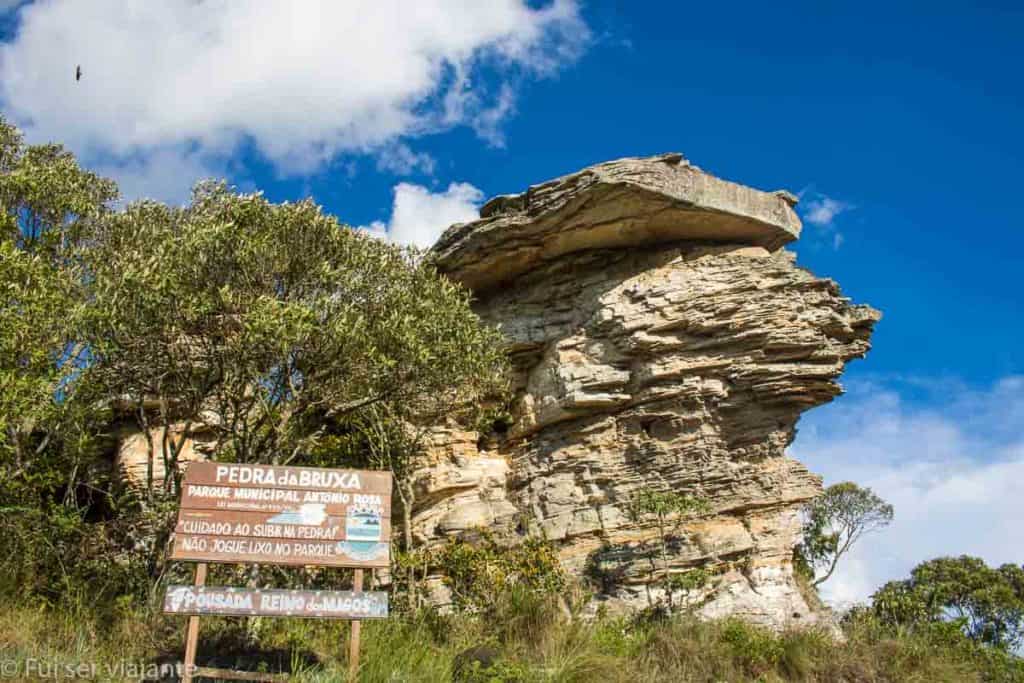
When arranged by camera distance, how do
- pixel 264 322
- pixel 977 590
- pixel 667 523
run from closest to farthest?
pixel 264 322, pixel 667 523, pixel 977 590

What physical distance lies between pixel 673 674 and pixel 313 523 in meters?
6.90

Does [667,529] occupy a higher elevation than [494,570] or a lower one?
higher

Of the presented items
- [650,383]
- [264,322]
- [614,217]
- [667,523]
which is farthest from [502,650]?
[614,217]

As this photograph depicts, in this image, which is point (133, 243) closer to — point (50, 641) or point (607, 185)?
point (50, 641)

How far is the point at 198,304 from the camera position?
1427 centimetres

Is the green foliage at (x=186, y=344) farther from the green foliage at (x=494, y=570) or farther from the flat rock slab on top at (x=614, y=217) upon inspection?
the flat rock slab on top at (x=614, y=217)

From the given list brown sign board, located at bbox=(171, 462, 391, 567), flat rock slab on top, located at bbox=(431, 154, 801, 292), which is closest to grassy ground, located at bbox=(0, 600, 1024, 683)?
brown sign board, located at bbox=(171, 462, 391, 567)

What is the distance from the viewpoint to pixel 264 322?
13391 mm

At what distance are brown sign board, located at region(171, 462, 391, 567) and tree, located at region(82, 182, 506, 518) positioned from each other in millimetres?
3365

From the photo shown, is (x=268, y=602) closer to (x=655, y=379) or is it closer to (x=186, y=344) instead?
(x=186, y=344)

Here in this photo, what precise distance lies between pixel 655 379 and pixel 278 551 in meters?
11.8

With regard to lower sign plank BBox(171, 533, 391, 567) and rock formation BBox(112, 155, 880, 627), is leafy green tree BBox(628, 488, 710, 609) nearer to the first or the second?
rock formation BBox(112, 155, 880, 627)

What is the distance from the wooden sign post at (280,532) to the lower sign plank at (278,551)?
14 mm

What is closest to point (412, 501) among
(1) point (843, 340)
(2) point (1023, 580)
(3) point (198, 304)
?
(3) point (198, 304)
